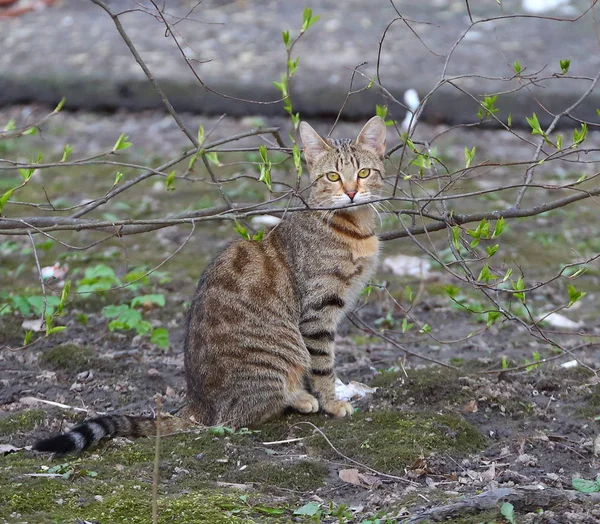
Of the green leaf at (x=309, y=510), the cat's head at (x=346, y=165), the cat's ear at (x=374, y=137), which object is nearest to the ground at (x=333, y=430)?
the green leaf at (x=309, y=510)

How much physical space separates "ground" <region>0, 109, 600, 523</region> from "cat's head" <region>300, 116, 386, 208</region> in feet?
2.06

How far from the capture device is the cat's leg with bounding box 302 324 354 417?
Result: 4.60 metres

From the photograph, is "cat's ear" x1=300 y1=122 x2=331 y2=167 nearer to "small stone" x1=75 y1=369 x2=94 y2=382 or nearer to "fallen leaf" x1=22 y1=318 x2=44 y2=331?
"small stone" x1=75 y1=369 x2=94 y2=382

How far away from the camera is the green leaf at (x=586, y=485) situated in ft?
11.4

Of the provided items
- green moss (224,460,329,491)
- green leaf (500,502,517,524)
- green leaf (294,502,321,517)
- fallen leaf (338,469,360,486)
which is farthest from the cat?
green leaf (500,502,517,524)

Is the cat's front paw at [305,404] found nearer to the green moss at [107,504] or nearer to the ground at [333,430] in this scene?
the ground at [333,430]

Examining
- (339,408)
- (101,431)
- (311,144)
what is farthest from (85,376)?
(311,144)

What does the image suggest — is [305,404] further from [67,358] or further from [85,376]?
[67,358]

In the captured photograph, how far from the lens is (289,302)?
4.64 m

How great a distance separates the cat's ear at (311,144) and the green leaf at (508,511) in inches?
92.1

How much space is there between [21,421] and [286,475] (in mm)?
1389

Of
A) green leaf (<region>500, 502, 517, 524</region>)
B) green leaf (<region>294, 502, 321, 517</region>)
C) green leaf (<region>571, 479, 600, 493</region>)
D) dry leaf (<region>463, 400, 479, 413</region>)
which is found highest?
dry leaf (<region>463, 400, 479, 413</region>)

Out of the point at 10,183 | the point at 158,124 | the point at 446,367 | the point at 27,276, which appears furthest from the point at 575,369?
the point at 158,124

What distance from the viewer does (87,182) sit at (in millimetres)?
9273
